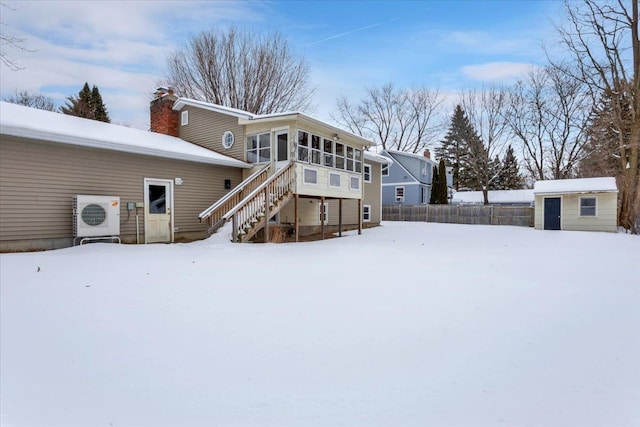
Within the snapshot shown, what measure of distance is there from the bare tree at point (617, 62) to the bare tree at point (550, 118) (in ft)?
15.8

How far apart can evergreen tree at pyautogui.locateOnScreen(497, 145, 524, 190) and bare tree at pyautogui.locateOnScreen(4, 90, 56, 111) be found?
45683 mm

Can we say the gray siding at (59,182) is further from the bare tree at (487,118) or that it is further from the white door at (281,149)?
the bare tree at (487,118)

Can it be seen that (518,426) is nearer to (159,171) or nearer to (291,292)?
(291,292)

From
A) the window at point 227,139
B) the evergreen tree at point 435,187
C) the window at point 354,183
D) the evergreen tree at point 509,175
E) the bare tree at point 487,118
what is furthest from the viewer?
the evergreen tree at point 509,175

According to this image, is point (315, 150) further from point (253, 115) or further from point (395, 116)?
point (395, 116)

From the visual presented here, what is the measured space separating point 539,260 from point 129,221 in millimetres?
11171

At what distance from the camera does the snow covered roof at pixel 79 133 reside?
8045mm

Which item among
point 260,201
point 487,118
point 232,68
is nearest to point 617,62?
point 487,118

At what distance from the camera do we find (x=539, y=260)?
8.29 meters

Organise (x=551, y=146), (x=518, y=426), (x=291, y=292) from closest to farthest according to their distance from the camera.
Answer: (x=518, y=426), (x=291, y=292), (x=551, y=146)

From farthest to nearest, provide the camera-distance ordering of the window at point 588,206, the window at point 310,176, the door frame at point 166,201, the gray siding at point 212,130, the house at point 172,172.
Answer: the window at point 588,206 → the gray siding at point 212,130 → the window at point 310,176 → the door frame at point 166,201 → the house at point 172,172

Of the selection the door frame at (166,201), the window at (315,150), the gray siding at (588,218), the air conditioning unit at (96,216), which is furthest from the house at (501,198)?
the air conditioning unit at (96,216)

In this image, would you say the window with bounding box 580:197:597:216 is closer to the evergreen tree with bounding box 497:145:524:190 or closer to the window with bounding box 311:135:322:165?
the window with bounding box 311:135:322:165

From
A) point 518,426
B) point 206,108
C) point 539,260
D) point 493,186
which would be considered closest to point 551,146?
point 493,186
